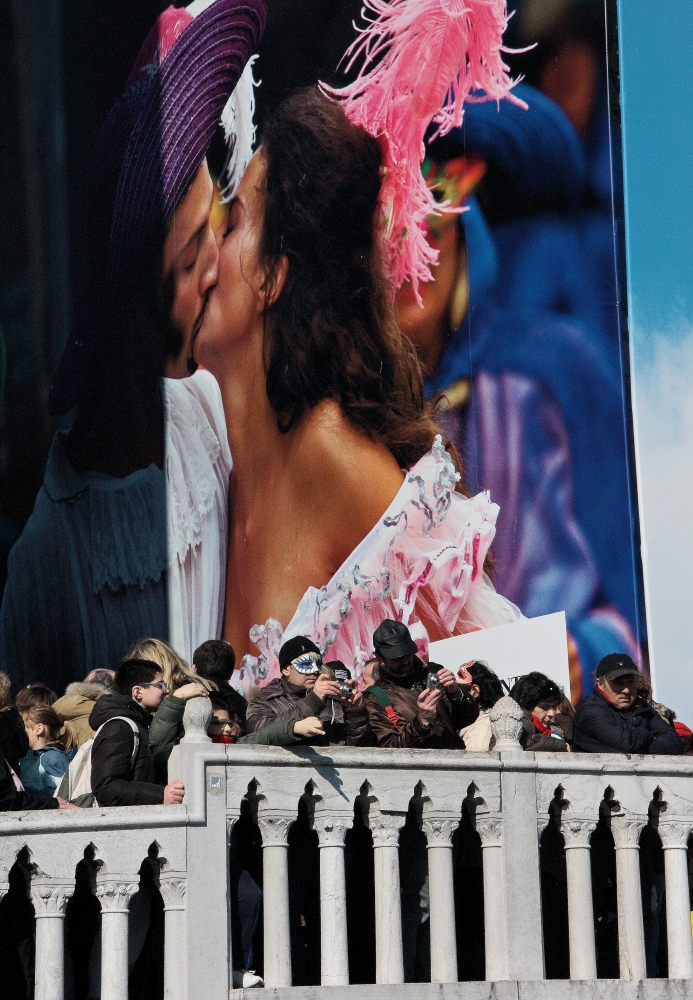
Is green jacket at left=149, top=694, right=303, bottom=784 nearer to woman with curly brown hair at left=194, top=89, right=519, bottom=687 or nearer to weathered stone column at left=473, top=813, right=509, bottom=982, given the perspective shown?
weathered stone column at left=473, top=813, right=509, bottom=982

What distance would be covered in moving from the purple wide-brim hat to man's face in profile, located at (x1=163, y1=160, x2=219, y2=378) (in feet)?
0.76

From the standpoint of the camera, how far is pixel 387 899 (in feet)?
23.8

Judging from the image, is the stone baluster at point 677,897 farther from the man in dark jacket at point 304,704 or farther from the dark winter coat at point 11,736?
the dark winter coat at point 11,736

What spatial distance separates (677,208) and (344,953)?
6.83m

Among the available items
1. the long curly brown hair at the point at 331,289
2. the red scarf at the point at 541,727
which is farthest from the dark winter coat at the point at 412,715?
the long curly brown hair at the point at 331,289

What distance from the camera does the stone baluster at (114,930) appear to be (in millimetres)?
6723

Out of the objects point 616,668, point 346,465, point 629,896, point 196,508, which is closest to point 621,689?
point 616,668

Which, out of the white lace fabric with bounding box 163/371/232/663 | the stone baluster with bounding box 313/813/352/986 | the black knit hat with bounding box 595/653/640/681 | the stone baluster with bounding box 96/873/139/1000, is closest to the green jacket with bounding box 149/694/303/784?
the stone baluster with bounding box 313/813/352/986

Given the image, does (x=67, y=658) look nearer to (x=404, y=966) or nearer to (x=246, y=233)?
(x=246, y=233)

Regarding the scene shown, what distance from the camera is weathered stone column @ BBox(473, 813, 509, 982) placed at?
299 inches

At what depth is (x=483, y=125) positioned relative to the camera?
13492 millimetres

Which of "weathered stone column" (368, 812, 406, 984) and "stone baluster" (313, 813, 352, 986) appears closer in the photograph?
"stone baluster" (313, 813, 352, 986)

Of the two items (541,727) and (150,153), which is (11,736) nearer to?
(541,727)

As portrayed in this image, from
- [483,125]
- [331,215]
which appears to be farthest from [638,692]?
[331,215]
